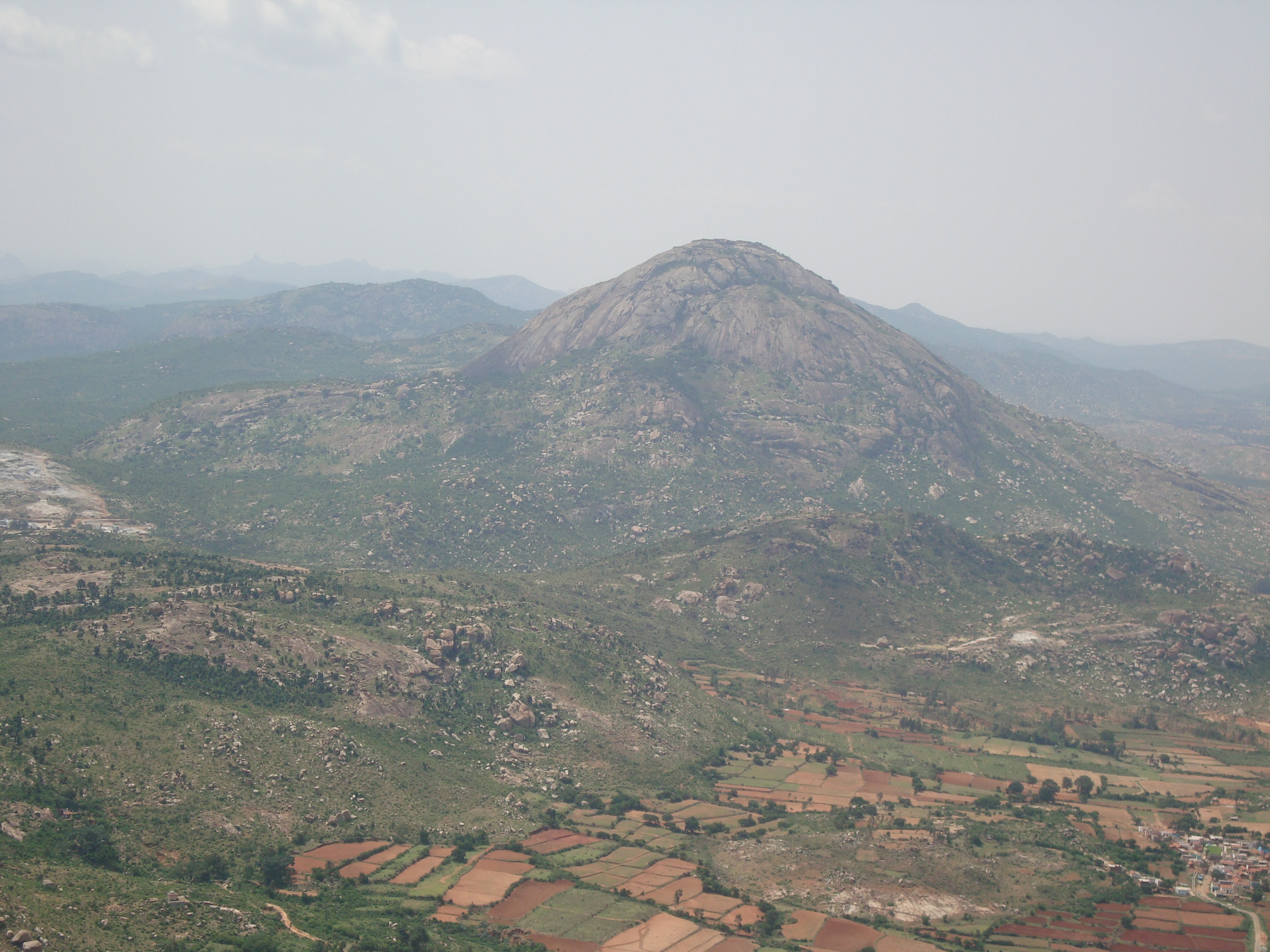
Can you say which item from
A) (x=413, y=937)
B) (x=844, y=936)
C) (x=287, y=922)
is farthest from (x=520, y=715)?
(x=844, y=936)

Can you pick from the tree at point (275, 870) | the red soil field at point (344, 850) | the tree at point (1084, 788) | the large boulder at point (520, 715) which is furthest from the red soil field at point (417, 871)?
the tree at point (1084, 788)

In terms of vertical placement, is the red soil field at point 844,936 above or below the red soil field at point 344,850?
below

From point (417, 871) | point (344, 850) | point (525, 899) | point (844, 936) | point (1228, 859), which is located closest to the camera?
point (844, 936)

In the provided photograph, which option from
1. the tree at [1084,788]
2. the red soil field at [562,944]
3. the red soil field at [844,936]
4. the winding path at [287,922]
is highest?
the winding path at [287,922]

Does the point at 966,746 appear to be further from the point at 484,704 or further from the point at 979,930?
the point at 484,704

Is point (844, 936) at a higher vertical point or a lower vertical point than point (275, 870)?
lower

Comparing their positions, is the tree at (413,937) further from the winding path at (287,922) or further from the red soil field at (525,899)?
the red soil field at (525,899)

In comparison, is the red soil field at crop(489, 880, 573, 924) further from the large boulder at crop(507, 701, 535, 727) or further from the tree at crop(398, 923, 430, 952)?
the large boulder at crop(507, 701, 535, 727)

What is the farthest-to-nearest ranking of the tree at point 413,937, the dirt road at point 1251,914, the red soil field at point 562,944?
the dirt road at point 1251,914 < the red soil field at point 562,944 < the tree at point 413,937

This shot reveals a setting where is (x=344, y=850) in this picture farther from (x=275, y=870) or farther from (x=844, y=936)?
(x=844, y=936)
